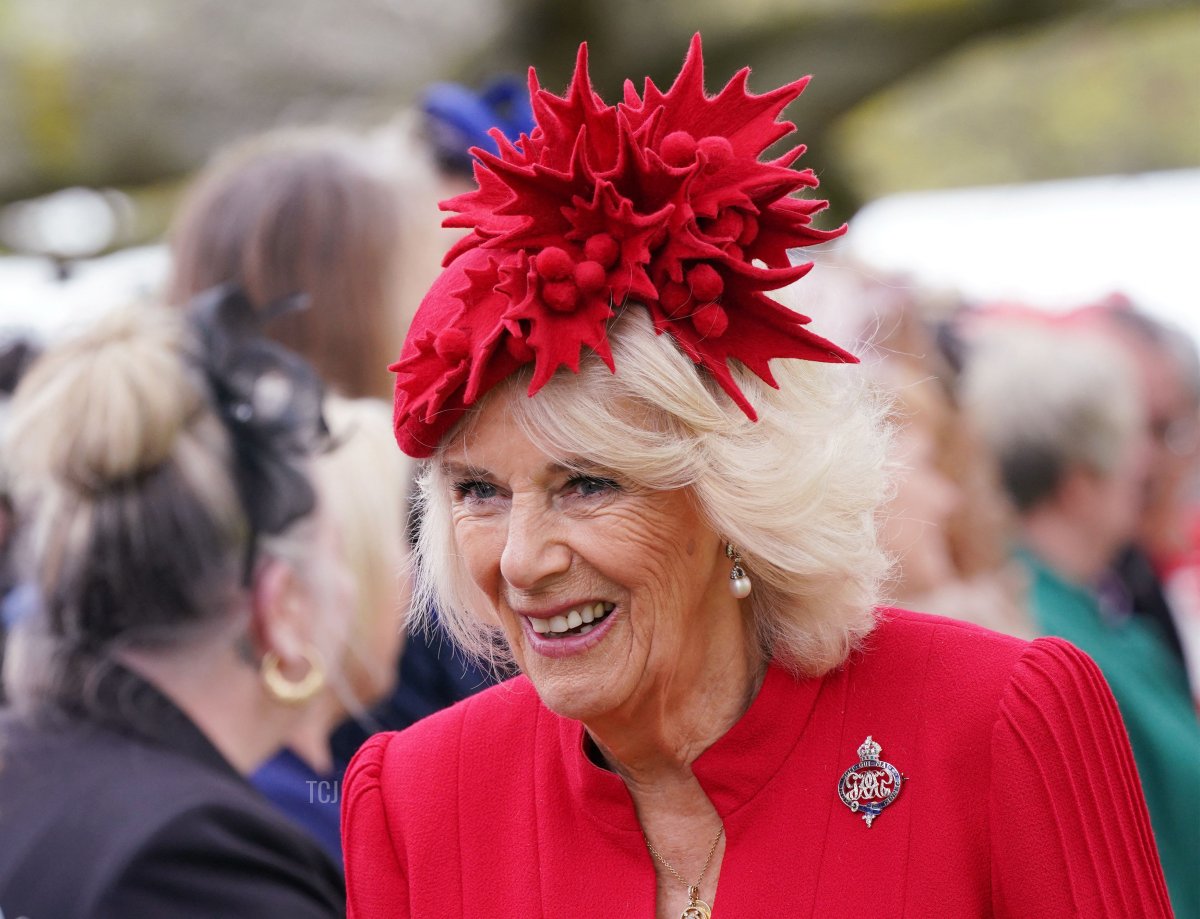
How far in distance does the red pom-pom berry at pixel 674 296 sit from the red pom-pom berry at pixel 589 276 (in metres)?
0.09

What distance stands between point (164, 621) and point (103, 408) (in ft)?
1.44

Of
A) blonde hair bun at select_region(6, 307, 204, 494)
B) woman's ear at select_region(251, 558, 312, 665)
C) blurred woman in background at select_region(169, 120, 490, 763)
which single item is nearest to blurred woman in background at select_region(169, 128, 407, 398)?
blurred woman in background at select_region(169, 120, 490, 763)

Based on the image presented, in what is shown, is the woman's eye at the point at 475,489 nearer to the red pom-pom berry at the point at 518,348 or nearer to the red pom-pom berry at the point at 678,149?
the red pom-pom berry at the point at 518,348

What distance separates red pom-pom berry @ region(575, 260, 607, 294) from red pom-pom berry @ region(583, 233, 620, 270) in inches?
0.4

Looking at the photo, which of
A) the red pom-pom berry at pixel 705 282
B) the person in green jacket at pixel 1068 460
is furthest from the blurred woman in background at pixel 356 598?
the person in green jacket at pixel 1068 460

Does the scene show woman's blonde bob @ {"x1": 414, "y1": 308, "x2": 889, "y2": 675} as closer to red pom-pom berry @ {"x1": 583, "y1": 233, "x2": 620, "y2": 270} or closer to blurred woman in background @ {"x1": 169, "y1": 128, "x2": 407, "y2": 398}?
red pom-pom berry @ {"x1": 583, "y1": 233, "x2": 620, "y2": 270}

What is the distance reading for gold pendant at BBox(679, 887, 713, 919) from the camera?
2.06 meters

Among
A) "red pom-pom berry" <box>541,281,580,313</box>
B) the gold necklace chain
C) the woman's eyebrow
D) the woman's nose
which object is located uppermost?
Result: "red pom-pom berry" <box>541,281,580,313</box>

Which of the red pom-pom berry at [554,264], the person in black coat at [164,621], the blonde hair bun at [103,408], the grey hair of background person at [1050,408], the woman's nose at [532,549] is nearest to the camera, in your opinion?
the red pom-pom berry at [554,264]

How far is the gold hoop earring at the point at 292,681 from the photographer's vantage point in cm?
304

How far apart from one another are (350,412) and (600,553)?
166cm

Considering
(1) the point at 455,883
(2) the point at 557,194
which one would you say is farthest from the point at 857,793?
(2) the point at 557,194

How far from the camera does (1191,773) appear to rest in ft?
12.3

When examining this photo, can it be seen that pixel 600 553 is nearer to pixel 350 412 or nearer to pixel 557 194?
pixel 557 194
